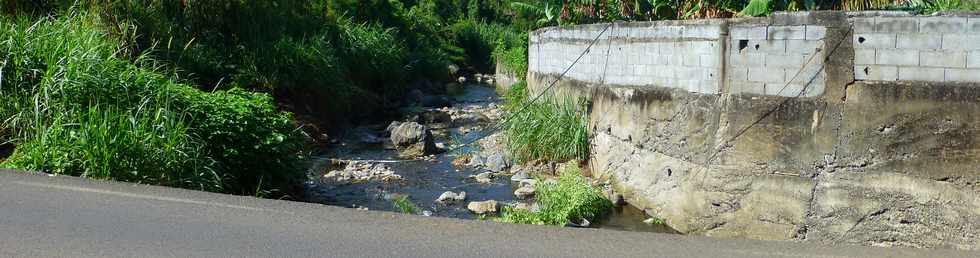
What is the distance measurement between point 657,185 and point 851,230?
2.55 m

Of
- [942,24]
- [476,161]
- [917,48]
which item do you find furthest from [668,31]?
[476,161]

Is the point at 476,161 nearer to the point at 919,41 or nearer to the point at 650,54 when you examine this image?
the point at 650,54

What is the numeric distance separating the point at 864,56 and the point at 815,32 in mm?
540

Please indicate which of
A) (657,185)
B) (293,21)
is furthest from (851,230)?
(293,21)

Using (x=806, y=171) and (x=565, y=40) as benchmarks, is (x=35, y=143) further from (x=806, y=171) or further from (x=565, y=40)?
(x=565, y=40)

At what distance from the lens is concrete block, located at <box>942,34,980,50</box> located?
7773mm

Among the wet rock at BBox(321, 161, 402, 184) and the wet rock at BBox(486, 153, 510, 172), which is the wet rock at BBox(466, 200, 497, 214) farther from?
the wet rock at BBox(486, 153, 510, 172)

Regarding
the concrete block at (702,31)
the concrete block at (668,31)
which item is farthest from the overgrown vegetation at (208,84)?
the concrete block at (668,31)

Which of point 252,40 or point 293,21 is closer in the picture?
point 252,40

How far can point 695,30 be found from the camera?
10.3 m

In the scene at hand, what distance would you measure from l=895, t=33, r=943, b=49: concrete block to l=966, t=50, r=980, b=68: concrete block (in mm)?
249

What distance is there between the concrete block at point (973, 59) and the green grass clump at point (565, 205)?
4.08 meters

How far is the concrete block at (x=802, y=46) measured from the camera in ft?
28.7

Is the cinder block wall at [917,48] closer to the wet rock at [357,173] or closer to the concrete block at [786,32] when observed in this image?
the concrete block at [786,32]
